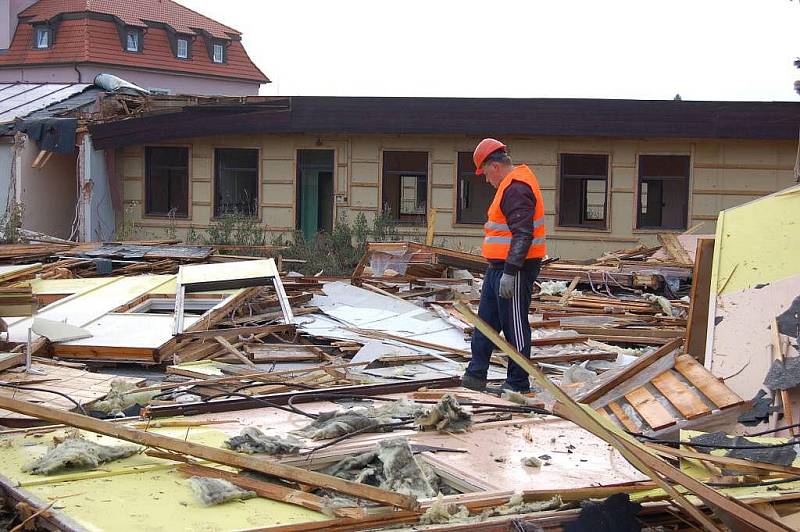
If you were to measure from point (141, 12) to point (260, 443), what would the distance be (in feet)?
143

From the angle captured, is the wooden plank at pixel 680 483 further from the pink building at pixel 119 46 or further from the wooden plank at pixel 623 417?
the pink building at pixel 119 46

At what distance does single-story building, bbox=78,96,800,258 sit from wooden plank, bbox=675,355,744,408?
1339 cm

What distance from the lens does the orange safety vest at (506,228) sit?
788 cm

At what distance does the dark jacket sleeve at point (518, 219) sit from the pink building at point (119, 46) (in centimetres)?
3640

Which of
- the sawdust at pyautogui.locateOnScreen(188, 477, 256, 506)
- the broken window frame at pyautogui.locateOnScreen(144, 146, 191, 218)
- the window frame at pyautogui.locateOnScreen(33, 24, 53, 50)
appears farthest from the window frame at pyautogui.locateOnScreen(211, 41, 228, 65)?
the sawdust at pyautogui.locateOnScreen(188, 477, 256, 506)

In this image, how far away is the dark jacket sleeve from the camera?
7.71 metres

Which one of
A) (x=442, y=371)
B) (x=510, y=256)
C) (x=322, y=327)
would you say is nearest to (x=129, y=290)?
(x=322, y=327)

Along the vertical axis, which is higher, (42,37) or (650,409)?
(42,37)

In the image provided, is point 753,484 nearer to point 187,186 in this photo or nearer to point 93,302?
point 93,302

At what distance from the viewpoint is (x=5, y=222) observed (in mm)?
20250

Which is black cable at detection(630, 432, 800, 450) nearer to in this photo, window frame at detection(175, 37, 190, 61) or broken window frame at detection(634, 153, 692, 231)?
broken window frame at detection(634, 153, 692, 231)

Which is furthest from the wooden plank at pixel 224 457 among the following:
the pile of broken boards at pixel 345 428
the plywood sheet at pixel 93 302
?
the plywood sheet at pixel 93 302

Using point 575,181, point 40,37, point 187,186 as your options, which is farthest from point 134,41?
point 575,181

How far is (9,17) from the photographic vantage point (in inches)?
→ 1791
